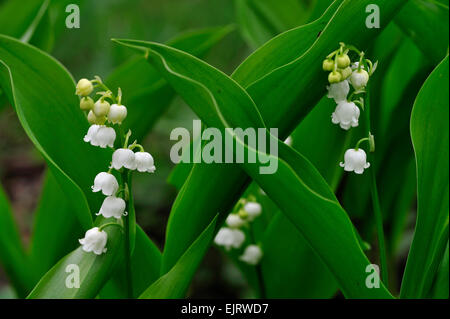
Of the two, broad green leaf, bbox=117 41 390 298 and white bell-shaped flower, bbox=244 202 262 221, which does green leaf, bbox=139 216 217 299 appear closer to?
broad green leaf, bbox=117 41 390 298

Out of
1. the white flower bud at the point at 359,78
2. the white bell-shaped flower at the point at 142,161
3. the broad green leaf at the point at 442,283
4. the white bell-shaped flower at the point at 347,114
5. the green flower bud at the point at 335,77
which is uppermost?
the green flower bud at the point at 335,77

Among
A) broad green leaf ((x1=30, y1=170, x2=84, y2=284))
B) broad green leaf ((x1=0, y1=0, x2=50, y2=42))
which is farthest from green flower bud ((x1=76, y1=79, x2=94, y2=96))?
broad green leaf ((x1=0, y1=0, x2=50, y2=42))

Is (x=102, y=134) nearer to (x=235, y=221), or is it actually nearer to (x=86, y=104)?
(x=86, y=104)

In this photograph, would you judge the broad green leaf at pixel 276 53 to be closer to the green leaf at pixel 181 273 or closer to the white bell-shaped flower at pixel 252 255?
the green leaf at pixel 181 273

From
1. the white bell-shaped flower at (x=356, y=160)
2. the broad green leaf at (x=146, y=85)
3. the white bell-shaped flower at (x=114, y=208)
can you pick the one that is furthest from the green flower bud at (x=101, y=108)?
the broad green leaf at (x=146, y=85)

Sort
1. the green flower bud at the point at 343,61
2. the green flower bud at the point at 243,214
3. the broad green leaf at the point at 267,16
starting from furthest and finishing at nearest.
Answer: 1. the broad green leaf at the point at 267,16
2. the green flower bud at the point at 243,214
3. the green flower bud at the point at 343,61
